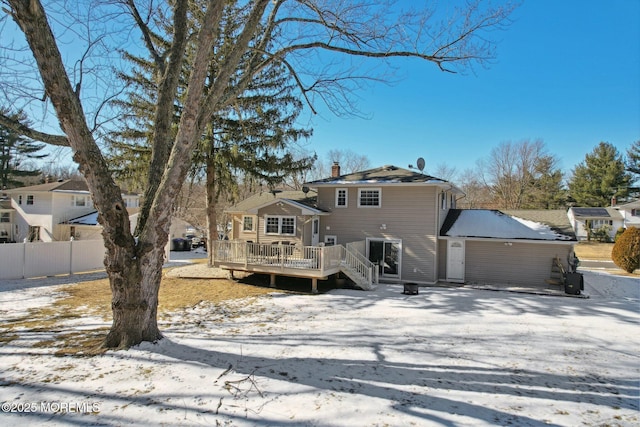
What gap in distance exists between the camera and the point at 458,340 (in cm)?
700

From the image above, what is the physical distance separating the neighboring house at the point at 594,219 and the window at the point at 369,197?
3079 centimetres

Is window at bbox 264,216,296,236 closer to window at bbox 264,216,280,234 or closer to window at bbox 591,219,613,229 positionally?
window at bbox 264,216,280,234

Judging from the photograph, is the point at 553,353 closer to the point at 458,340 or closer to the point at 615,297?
the point at 458,340

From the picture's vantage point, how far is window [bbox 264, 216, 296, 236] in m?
15.8

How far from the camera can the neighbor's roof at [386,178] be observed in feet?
49.3

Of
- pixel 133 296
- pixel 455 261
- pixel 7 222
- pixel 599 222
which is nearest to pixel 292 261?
pixel 133 296

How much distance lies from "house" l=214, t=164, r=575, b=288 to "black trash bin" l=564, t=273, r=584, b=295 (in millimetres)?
1652

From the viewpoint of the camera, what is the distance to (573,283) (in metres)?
12.6

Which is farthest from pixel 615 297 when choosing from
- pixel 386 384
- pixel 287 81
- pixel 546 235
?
pixel 287 81

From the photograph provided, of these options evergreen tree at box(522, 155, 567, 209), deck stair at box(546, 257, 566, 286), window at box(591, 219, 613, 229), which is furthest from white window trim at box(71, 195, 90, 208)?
window at box(591, 219, 613, 229)

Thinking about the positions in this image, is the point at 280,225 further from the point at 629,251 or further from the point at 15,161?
the point at 15,161

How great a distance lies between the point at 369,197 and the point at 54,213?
23.9 m

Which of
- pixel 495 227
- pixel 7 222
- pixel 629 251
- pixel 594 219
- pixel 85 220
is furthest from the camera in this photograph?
pixel 594 219

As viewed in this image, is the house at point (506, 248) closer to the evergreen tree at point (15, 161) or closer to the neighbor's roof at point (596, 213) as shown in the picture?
the neighbor's roof at point (596, 213)
